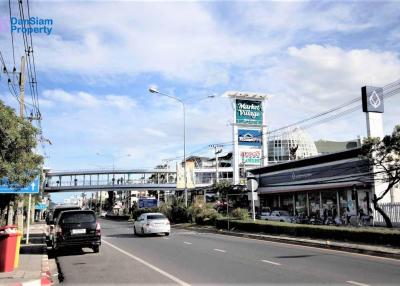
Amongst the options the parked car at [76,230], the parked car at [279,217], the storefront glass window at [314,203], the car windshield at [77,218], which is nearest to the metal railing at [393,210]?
the storefront glass window at [314,203]

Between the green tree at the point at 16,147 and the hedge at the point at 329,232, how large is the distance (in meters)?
12.9

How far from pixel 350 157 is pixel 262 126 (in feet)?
75.8

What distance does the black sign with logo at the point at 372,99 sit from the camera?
3597 centimetres

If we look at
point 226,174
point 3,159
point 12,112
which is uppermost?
point 226,174

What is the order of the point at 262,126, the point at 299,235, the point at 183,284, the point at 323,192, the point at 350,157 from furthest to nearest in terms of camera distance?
1. the point at 262,126
2. the point at 323,192
3. the point at 350,157
4. the point at 299,235
5. the point at 183,284

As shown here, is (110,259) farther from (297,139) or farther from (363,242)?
(297,139)

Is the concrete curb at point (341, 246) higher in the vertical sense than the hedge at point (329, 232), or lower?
lower

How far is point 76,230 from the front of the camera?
18359mm

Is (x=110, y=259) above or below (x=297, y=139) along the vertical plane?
below

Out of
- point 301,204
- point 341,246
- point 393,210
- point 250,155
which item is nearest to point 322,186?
point 301,204

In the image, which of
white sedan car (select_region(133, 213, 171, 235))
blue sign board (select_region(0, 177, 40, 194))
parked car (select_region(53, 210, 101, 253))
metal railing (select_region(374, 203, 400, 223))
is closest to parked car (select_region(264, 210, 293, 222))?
metal railing (select_region(374, 203, 400, 223))

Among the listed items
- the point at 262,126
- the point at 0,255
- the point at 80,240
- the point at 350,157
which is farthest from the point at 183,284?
the point at 262,126

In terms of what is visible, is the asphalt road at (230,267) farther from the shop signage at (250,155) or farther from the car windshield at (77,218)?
the shop signage at (250,155)

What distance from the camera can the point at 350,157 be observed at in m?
37.1
